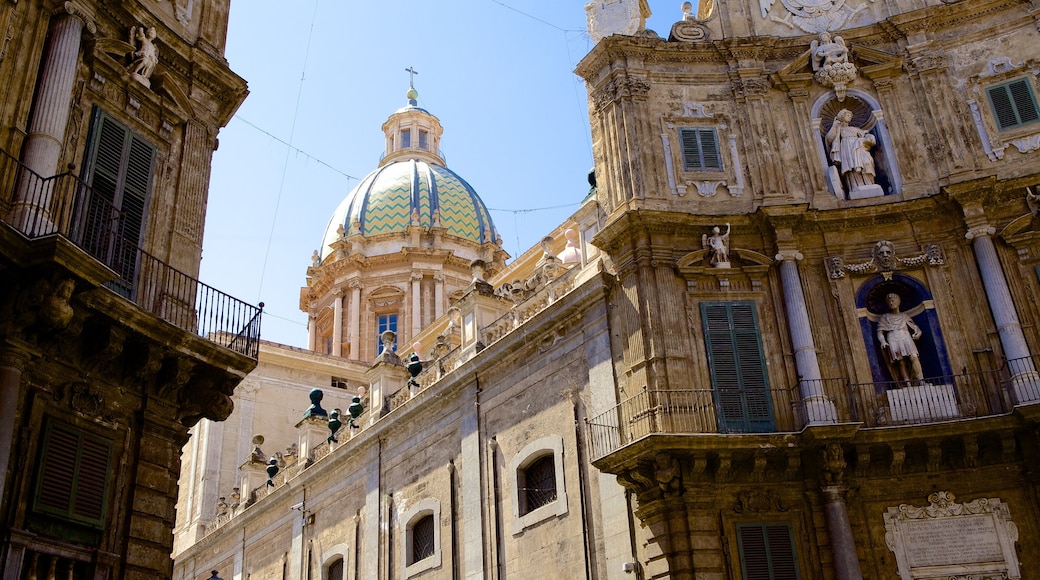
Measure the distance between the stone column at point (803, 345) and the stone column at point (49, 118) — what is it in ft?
37.2

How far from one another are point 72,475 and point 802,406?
10884 millimetres

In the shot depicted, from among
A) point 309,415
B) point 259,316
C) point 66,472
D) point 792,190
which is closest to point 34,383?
point 66,472

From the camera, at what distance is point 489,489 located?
2000cm

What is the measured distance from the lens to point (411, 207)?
49156 millimetres

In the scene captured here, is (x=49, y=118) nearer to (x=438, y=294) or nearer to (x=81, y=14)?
(x=81, y=14)

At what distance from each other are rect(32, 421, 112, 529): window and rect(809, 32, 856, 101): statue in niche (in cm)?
1417

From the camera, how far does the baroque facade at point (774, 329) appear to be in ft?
50.7

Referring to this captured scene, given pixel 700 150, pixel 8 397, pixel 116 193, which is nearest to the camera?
pixel 8 397

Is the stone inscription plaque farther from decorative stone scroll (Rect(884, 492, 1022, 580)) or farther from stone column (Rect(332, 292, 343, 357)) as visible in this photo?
stone column (Rect(332, 292, 343, 357))

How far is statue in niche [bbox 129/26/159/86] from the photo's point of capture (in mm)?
13414

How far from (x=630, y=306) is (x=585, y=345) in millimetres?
1470

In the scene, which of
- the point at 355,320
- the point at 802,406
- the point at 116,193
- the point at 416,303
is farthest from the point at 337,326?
the point at 116,193

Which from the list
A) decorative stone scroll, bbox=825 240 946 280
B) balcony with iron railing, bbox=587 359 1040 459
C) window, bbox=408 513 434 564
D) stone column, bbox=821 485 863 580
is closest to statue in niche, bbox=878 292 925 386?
balcony with iron railing, bbox=587 359 1040 459

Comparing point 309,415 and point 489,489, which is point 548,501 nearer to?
point 489,489
